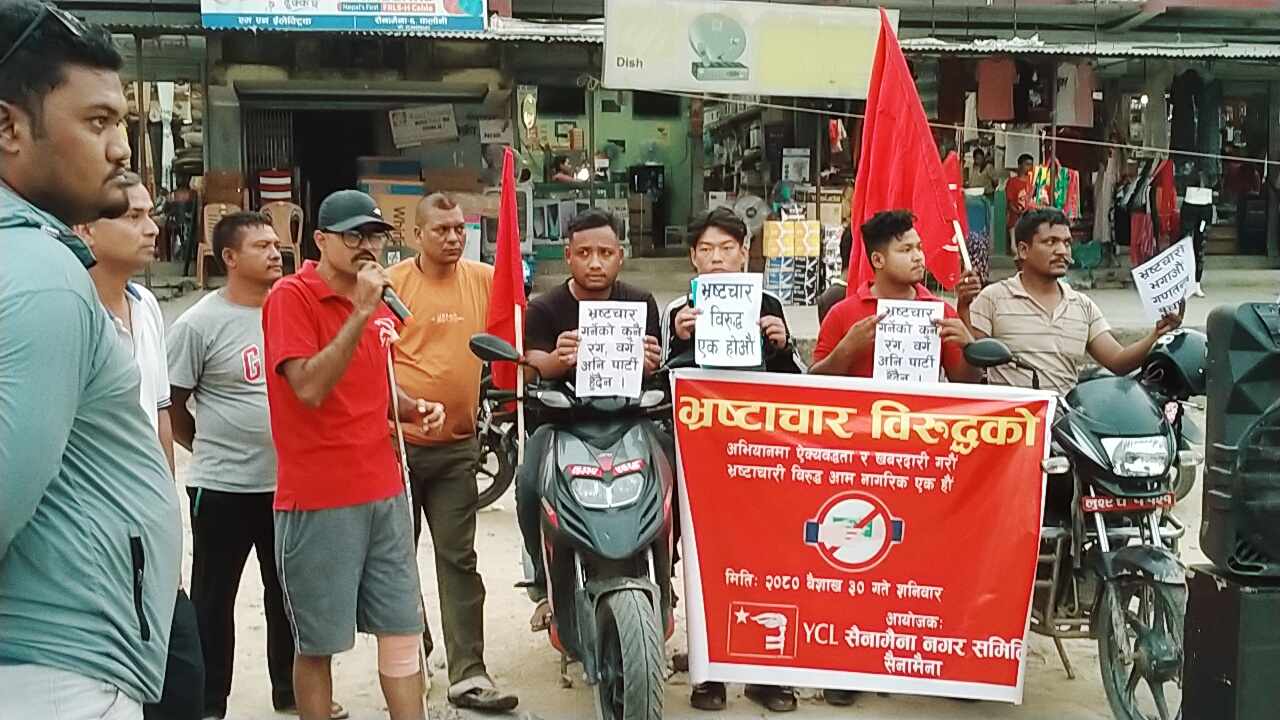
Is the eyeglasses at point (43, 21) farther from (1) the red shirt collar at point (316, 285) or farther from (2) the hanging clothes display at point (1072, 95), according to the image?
(2) the hanging clothes display at point (1072, 95)

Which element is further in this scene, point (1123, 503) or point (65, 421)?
point (1123, 503)

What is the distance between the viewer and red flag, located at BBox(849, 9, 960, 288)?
5.61 meters

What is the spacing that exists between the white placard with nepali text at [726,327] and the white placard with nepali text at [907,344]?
19.3 inches

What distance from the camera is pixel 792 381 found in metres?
4.71

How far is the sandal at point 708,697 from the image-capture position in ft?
16.2

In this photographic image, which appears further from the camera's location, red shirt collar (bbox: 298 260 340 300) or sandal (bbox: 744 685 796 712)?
sandal (bbox: 744 685 796 712)

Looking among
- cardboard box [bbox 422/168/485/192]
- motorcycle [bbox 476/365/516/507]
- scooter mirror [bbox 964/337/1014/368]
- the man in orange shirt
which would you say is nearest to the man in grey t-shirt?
the man in orange shirt

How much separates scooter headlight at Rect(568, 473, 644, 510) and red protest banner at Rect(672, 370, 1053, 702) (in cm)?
38

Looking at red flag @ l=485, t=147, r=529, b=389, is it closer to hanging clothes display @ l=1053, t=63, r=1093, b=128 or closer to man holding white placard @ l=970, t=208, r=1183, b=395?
man holding white placard @ l=970, t=208, r=1183, b=395

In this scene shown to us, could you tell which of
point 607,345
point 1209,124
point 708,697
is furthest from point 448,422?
point 1209,124

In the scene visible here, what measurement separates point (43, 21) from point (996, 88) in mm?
13737

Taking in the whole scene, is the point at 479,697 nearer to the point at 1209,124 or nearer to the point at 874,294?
the point at 874,294

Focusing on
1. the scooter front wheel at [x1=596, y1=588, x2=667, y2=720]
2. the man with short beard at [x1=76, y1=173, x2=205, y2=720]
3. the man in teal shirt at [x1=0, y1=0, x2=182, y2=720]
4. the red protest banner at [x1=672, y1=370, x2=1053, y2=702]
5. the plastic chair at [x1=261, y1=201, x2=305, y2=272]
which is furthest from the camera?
the plastic chair at [x1=261, y1=201, x2=305, y2=272]

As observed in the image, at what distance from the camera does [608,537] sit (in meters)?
4.34
